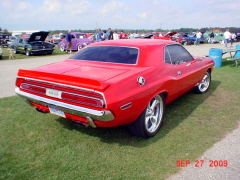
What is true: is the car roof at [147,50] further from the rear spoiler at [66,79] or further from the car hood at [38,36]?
the car hood at [38,36]

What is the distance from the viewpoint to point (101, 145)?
10.6 feet

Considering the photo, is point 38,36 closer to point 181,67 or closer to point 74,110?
point 181,67

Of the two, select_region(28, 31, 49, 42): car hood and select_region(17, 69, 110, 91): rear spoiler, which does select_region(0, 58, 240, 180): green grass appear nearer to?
select_region(17, 69, 110, 91): rear spoiler

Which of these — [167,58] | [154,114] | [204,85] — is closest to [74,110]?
[154,114]

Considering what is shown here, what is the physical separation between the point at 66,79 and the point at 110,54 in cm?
119

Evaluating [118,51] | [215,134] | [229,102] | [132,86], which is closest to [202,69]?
[229,102]

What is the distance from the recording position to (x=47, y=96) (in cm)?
314

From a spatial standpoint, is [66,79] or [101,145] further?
[101,145]

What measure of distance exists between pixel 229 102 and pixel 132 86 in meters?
3.27

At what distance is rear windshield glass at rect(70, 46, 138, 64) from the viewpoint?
3635 millimetres

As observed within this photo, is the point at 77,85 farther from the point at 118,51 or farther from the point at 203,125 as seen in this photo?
the point at 203,125

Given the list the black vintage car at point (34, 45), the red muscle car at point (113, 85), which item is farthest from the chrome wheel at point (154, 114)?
the black vintage car at point (34, 45)

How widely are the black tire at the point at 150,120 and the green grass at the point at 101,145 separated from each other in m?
0.13
